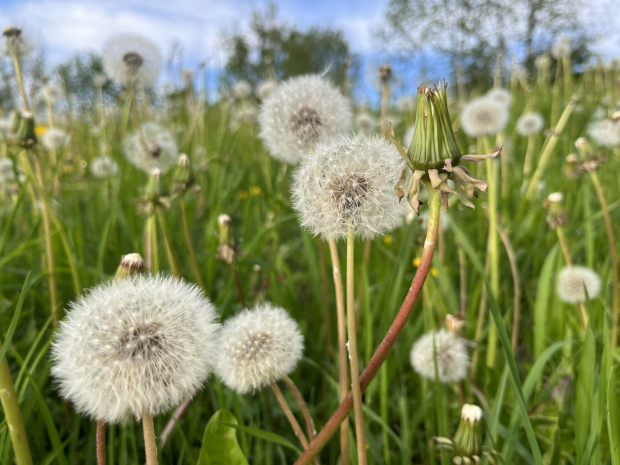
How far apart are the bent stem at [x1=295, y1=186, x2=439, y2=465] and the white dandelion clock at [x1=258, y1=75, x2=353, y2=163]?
1.84ft

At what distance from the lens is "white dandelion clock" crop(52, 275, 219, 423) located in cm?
66

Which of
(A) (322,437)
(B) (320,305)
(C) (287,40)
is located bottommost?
(B) (320,305)

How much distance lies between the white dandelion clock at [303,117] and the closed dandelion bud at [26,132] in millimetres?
889

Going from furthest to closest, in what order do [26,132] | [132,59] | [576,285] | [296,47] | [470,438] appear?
1. [296,47]
2. [132,59]
3. [576,285]
4. [26,132]
5. [470,438]

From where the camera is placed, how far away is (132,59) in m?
2.47

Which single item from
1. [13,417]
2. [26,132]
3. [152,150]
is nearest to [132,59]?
[152,150]

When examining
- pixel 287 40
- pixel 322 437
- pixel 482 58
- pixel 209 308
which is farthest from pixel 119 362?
pixel 287 40

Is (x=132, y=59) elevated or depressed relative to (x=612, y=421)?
elevated

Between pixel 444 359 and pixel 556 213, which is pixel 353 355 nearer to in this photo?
pixel 444 359

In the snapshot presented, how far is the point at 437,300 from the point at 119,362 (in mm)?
1382

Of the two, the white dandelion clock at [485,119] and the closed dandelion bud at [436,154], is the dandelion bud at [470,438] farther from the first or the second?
the white dandelion clock at [485,119]

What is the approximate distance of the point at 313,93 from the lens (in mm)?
1200

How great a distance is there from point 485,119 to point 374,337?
1.41 metres

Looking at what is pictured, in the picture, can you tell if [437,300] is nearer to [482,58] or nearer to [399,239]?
[399,239]
